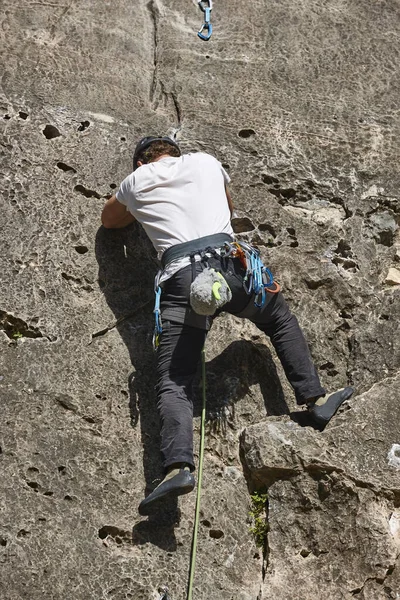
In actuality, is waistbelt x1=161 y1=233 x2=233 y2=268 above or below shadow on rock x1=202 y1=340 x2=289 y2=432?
above

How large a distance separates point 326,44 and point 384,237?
175cm

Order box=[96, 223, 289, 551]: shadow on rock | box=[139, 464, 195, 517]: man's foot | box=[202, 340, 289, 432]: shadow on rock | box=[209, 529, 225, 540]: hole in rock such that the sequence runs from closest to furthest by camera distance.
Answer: box=[139, 464, 195, 517]: man's foot → box=[209, 529, 225, 540]: hole in rock → box=[96, 223, 289, 551]: shadow on rock → box=[202, 340, 289, 432]: shadow on rock

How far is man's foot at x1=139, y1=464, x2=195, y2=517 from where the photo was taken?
5016 millimetres

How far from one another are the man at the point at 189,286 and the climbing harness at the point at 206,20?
1865 millimetres

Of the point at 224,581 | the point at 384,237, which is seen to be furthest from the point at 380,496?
the point at 384,237

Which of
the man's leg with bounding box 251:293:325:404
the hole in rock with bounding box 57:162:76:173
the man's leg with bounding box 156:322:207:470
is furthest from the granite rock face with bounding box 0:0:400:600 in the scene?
the man's leg with bounding box 156:322:207:470

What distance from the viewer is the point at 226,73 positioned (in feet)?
23.2

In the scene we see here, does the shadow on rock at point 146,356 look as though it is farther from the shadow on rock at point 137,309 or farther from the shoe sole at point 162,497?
the shoe sole at point 162,497

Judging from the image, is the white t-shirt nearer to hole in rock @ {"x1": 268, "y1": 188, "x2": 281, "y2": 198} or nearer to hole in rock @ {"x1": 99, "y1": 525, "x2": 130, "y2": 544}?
hole in rock @ {"x1": 268, "y1": 188, "x2": 281, "y2": 198}

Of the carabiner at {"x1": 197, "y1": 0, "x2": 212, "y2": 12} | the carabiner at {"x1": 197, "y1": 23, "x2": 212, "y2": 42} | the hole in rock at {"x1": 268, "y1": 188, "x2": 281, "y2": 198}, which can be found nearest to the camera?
the hole in rock at {"x1": 268, "y1": 188, "x2": 281, "y2": 198}

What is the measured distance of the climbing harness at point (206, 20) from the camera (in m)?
7.28

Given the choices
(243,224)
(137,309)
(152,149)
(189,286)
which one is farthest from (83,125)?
(189,286)

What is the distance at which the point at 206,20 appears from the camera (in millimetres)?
7340

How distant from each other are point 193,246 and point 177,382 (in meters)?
0.82
